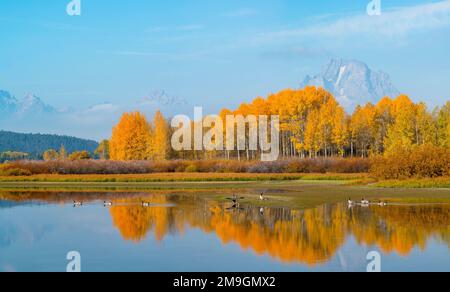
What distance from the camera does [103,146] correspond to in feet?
440

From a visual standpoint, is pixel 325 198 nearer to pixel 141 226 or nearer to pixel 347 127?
pixel 141 226

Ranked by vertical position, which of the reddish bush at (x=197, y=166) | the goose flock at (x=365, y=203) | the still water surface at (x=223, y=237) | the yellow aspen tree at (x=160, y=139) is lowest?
the still water surface at (x=223, y=237)

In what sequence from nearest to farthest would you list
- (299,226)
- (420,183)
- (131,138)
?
1. (299,226)
2. (420,183)
3. (131,138)

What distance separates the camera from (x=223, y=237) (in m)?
20.8

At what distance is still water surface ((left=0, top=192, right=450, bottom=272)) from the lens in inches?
646

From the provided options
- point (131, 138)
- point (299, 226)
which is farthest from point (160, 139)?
point (299, 226)

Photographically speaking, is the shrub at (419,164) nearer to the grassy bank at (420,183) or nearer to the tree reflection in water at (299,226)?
the grassy bank at (420,183)

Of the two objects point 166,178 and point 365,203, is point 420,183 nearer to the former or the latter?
point 365,203

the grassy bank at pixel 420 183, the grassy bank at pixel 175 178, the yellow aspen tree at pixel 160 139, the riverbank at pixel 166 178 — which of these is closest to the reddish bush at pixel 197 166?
the riverbank at pixel 166 178

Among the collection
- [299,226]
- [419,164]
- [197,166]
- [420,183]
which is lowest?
[299,226]

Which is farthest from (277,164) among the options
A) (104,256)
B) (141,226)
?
(104,256)

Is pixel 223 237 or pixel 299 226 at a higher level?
pixel 299 226

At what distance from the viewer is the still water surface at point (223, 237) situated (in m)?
16.4
